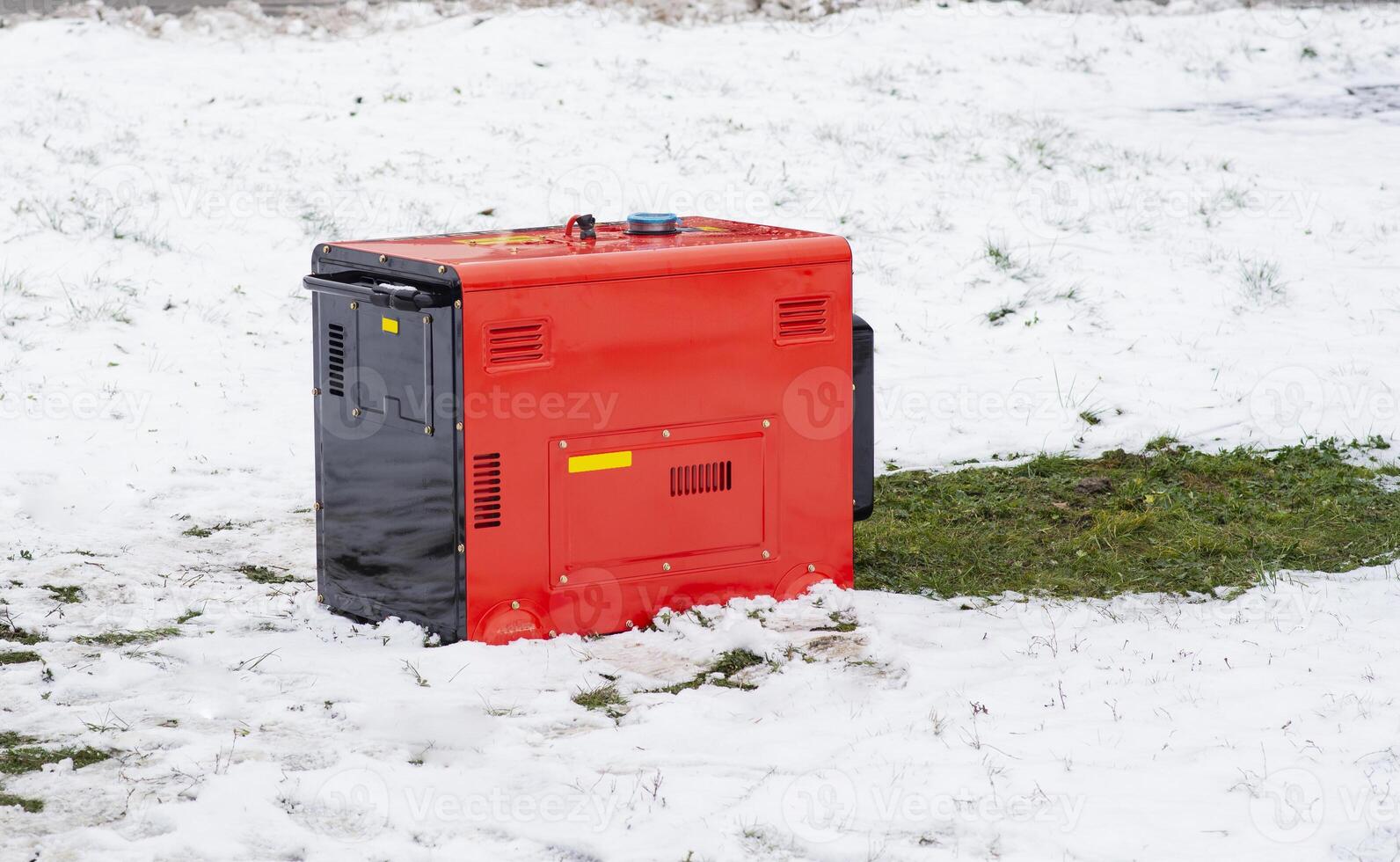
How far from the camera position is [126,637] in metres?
4.77

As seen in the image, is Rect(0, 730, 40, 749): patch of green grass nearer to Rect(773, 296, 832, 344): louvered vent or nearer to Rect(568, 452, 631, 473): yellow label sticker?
Rect(568, 452, 631, 473): yellow label sticker

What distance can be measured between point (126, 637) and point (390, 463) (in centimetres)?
99

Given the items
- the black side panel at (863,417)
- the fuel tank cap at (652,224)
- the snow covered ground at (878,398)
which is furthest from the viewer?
the black side panel at (863,417)

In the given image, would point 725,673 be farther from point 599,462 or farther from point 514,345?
point 514,345

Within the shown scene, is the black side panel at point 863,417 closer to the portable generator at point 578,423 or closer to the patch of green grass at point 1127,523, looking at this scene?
the portable generator at point 578,423

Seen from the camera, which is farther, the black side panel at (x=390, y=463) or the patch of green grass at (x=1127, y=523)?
the patch of green grass at (x=1127, y=523)

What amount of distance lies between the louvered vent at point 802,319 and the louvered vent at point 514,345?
0.82 m

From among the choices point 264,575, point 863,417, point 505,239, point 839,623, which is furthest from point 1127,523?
point 264,575

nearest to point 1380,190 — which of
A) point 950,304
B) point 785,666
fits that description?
point 950,304

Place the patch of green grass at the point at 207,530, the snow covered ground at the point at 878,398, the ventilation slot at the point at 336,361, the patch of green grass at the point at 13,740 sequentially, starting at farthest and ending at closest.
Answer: the patch of green grass at the point at 207,530, the ventilation slot at the point at 336,361, the patch of green grass at the point at 13,740, the snow covered ground at the point at 878,398

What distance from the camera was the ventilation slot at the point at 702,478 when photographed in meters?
4.92

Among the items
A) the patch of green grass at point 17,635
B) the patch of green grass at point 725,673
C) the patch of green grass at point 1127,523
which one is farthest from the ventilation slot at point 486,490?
the patch of green grass at point 1127,523

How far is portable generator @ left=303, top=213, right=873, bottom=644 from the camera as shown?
4.57m

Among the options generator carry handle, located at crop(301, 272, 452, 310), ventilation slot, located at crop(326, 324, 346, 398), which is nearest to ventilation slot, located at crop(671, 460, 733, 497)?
generator carry handle, located at crop(301, 272, 452, 310)
